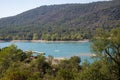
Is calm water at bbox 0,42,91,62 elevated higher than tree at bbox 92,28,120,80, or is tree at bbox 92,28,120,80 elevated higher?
tree at bbox 92,28,120,80

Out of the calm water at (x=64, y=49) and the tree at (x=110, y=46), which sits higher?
the tree at (x=110, y=46)

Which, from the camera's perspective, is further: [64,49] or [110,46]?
[64,49]

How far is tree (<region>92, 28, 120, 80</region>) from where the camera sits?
23.8 metres

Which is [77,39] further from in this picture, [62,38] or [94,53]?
[94,53]

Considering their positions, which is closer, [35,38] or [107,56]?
[107,56]

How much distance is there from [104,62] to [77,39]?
5342 inches

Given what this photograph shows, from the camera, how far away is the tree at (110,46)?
78.2 ft

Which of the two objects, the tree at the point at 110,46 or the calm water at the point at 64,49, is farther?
the calm water at the point at 64,49

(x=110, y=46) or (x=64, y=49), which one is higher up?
(x=110, y=46)

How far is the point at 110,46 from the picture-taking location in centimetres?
2398

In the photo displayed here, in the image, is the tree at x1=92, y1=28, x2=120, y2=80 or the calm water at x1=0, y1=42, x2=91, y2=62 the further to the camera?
the calm water at x1=0, y1=42, x2=91, y2=62

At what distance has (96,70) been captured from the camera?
22.5 meters

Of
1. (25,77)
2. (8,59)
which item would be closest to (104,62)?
(25,77)

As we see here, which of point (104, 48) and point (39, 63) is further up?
point (104, 48)
